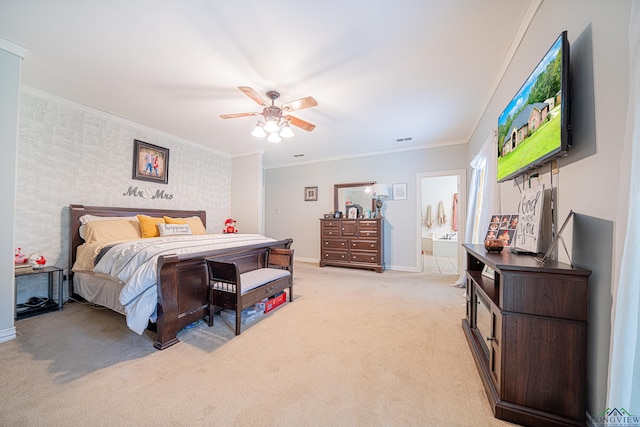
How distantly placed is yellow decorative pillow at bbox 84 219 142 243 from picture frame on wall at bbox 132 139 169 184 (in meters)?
0.89

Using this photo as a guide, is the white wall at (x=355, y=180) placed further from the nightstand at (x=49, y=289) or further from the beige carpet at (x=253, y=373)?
the nightstand at (x=49, y=289)

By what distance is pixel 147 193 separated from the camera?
3.94m

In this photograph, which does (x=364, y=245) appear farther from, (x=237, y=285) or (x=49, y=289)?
(x=49, y=289)

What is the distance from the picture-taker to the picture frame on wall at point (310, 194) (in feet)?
19.2

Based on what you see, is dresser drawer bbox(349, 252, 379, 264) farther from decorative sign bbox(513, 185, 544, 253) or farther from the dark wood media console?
the dark wood media console

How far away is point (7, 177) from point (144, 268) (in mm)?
1462

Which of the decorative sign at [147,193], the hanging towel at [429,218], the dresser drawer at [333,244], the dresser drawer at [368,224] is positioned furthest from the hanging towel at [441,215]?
the decorative sign at [147,193]

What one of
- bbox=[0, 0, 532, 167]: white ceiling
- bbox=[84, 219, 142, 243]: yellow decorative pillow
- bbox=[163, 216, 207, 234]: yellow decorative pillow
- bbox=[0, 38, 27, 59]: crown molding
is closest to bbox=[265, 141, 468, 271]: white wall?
bbox=[0, 0, 532, 167]: white ceiling

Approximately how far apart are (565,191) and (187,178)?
5.16 m

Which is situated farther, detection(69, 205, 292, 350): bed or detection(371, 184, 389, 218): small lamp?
detection(371, 184, 389, 218): small lamp

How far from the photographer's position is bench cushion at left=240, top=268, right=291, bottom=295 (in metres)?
2.33

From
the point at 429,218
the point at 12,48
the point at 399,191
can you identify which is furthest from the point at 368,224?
the point at 12,48

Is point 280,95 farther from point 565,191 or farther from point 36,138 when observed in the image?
point 36,138

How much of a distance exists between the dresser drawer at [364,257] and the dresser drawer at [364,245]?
0.10m
